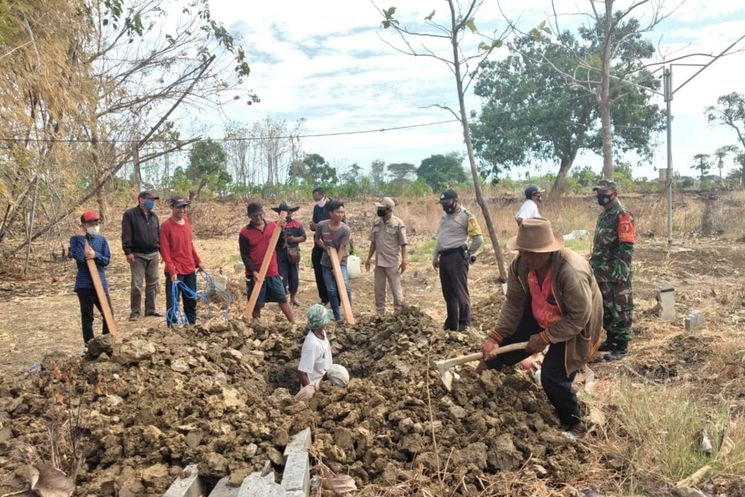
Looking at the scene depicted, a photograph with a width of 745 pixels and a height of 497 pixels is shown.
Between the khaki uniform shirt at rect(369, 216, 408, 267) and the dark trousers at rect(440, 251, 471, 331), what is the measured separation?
707mm

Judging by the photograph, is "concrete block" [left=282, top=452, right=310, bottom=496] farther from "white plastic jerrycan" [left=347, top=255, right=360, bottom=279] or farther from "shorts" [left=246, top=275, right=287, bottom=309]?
"white plastic jerrycan" [left=347, top=255, right=360, bottom=279]

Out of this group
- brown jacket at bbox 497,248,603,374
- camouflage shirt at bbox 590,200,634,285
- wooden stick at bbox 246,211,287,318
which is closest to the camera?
brown jacket at bbox 497,248,603,374

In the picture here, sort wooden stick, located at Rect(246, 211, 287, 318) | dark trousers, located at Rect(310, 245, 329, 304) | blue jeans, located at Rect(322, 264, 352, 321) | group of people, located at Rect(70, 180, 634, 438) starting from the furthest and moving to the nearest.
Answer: dark trousers, located at Rect(310, 245, 329, 304) → blue jeans, located at Rect(322, 264, 352, 321) → wooden stick, located at Rect(246, 211, 287, 318) → group of people, located at Rect(70, 180, 634, 438)

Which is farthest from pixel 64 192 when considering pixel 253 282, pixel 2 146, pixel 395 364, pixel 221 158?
pixel 221 158

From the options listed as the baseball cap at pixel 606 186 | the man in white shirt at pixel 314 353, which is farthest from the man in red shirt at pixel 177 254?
the baseball cap at pixel 606 186

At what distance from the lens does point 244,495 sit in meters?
2.86

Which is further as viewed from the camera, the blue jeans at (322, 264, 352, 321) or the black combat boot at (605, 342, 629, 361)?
the blue jeans at (322, 264, 352, 321)

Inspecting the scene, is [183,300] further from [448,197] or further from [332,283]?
[448,197]

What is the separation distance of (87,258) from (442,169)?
41.4 meters

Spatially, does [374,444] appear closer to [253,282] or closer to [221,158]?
[253,282]

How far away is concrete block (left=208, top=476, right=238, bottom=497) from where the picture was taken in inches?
116

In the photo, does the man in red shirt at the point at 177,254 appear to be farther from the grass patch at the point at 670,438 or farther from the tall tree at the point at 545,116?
the tall tree at the point at 545,116

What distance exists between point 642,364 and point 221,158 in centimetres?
3111

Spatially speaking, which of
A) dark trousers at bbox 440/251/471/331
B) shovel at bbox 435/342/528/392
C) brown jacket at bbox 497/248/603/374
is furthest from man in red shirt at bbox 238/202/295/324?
brown jacket at bbox 497/248/603/374
